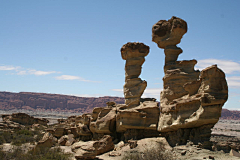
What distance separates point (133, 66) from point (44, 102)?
124 m

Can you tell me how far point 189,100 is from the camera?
53.2 ft

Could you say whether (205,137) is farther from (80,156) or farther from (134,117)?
(80,156)

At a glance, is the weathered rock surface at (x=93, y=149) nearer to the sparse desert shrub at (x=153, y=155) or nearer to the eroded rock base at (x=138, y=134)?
the eroded rock base at (x=138, y=134)

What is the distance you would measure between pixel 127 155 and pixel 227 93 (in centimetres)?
717

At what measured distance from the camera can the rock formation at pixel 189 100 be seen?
14.9 metres

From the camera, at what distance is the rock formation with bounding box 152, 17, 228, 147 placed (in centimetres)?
1493

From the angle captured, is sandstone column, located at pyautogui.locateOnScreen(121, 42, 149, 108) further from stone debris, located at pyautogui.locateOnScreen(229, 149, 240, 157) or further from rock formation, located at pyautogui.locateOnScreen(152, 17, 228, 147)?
stone debris, located at pyautogui.locateOnScreen(229, 149, 240, 157)

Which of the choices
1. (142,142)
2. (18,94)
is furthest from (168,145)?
(18,94)

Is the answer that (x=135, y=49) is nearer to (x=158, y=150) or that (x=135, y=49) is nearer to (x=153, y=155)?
(x=158, y=150)

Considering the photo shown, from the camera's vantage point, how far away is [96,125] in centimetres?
2202

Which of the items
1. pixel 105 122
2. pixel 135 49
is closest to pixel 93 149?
pixel 105 122

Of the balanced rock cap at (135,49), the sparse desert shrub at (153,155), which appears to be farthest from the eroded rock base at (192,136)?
the balanced rock cap at (135,49)

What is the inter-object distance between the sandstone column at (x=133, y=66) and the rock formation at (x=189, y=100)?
4.18 meters

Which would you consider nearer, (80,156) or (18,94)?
(80,156)
